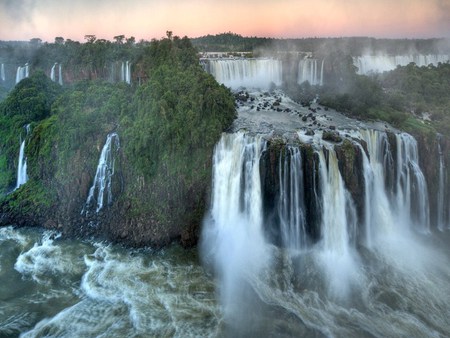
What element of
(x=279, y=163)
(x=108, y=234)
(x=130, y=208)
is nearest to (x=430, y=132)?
(x=279, y=163)

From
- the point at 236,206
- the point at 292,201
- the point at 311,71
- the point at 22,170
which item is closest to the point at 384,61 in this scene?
the point at 311,71

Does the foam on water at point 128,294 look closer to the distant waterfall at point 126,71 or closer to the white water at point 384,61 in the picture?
the distant waterfall at point 126,71

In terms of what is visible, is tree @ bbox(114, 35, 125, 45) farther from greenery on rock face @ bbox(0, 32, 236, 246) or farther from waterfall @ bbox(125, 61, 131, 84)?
greenery on rock face @ bbox(0, 32, 236, 246)

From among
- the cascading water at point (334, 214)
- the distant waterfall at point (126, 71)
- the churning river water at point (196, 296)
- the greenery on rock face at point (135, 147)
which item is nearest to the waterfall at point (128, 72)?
the distant waterfall at point (126, 71)

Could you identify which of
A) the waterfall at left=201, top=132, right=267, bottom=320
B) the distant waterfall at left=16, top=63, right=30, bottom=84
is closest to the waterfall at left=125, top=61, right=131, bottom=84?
the distant waterfall at left=16, top=63, right=30, bottom=84

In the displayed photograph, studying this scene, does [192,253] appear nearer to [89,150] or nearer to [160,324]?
[160,324]
